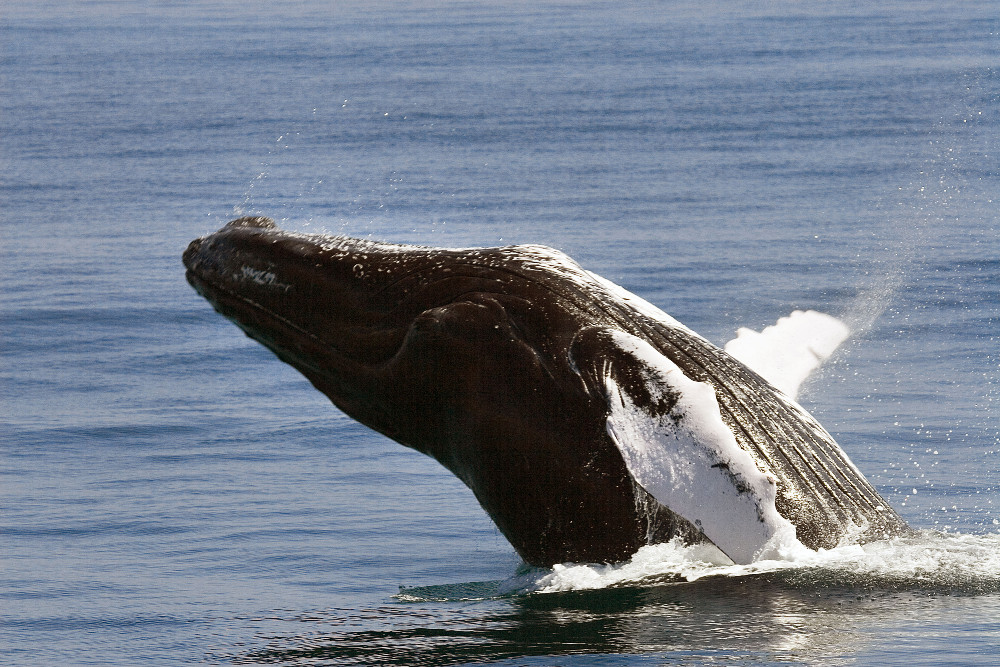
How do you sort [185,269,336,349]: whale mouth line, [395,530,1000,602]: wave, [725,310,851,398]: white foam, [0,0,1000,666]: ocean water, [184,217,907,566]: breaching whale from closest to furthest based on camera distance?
[395,530,1000,602]: wave
[0,0,1000,666]: ocean water
[184,217,907,566]: breaching whale
[185,269,336,349]: whale mouth line
[725,310,851,398]: white foam

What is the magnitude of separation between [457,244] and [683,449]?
14.0 metres

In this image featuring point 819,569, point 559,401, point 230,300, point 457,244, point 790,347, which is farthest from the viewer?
point 457,244

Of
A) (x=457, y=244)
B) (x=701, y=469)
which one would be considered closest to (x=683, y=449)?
(x=701, y=469)

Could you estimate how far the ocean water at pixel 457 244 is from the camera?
8.34 m

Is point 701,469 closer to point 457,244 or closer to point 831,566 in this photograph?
point 831,566

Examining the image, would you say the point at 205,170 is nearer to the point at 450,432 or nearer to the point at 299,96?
the point at 299,96

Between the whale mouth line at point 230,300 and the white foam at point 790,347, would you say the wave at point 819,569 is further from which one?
the white foam at point 790,347

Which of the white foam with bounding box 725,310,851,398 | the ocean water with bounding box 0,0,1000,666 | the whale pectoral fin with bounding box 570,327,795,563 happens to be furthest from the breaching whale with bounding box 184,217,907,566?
the white foam with bounding box 725,310,851,398

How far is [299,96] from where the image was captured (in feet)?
133

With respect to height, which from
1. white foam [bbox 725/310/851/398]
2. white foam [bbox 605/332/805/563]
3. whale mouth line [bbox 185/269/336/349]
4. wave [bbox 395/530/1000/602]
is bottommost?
wave [bbox 395/530/1000/602]

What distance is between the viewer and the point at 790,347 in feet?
37.2

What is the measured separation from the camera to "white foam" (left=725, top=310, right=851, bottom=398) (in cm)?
1100

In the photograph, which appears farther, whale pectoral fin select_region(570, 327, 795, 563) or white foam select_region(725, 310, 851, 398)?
white foam select_region(725, 310, 851, 398)

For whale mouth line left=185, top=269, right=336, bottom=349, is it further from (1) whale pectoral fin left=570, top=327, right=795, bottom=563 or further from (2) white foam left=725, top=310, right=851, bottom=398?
(2) white foam left=725, top=310, right=851, bottom=398
